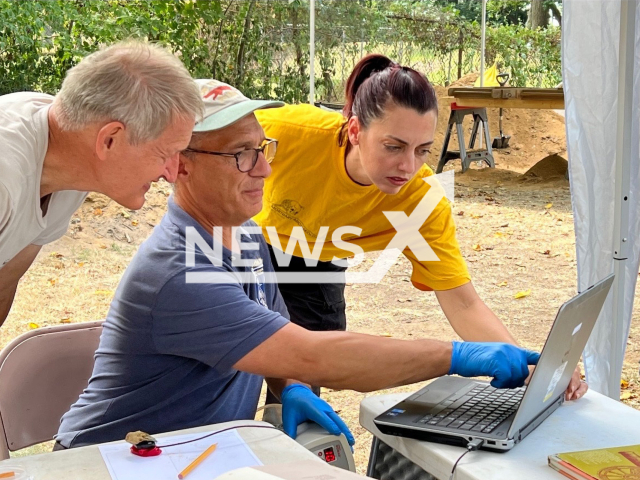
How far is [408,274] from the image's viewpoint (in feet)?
19.4

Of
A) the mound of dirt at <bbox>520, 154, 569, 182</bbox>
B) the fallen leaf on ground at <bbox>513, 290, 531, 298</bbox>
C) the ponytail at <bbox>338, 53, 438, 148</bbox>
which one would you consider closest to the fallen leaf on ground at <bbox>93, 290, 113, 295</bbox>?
the fallen leaf on ground at <bbox>513, 290, 531, 298</bbox>

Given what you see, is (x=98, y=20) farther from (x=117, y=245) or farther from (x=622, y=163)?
(x=622, y=163)

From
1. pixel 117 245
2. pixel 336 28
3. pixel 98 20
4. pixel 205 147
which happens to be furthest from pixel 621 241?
pixel 336 28

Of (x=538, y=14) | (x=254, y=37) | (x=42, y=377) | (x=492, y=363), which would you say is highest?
(x=538, y=14)

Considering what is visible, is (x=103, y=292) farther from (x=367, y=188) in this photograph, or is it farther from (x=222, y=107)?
(x=222, y=107)

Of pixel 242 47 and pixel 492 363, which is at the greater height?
pixel 242 47

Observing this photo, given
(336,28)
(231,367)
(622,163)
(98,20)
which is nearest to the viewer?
(231,367)

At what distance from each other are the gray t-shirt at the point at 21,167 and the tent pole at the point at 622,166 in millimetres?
1701

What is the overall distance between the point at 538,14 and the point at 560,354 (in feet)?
43.8

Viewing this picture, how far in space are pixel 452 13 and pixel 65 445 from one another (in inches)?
393

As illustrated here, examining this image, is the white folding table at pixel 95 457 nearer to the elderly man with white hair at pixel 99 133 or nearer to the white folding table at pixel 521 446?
the white folding table at pixel 521 446

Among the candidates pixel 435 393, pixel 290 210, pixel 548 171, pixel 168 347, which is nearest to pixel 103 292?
pixel 290 210

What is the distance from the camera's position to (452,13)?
422 inches

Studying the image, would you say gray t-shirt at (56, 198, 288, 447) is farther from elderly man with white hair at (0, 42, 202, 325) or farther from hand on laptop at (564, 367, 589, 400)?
hand on laptop at (564, 367, 589, 400)
